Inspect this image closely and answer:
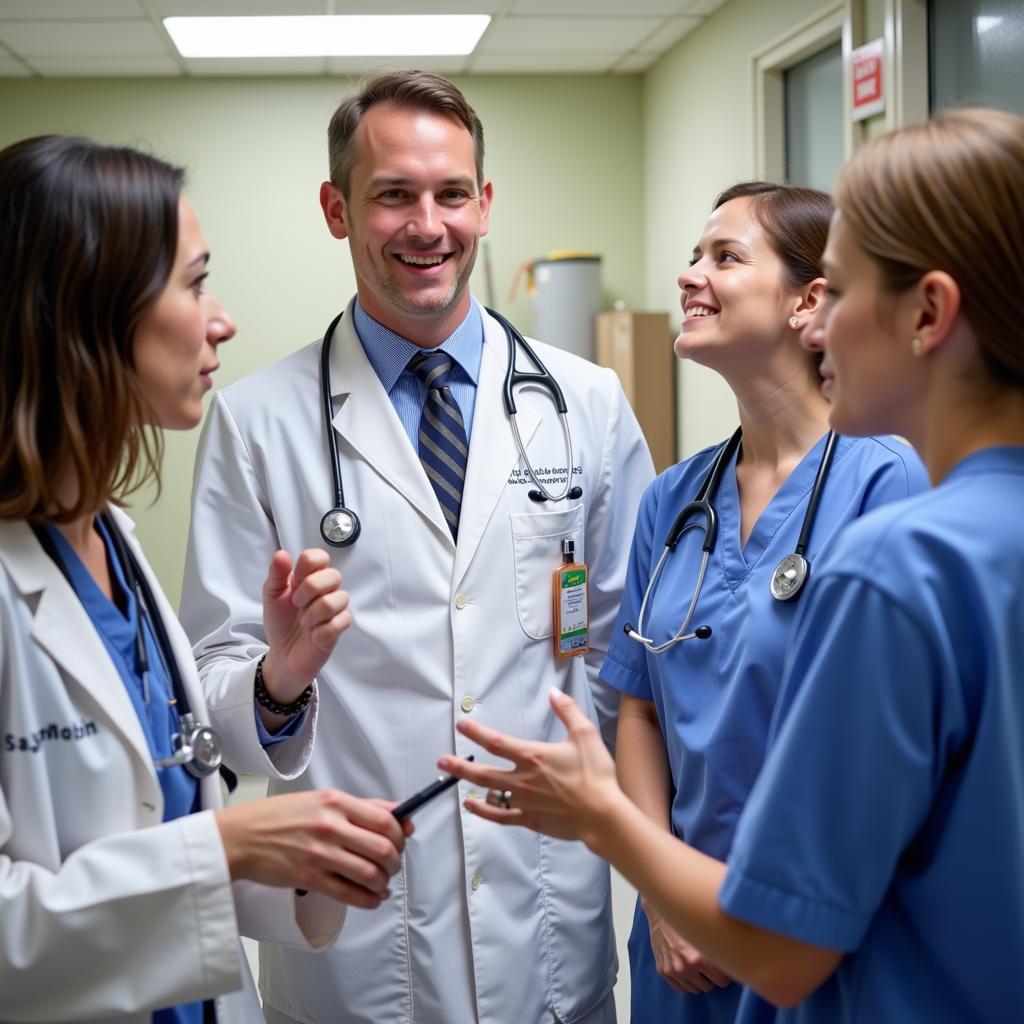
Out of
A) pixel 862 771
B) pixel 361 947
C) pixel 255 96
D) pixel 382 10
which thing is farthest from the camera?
pixel 255 96

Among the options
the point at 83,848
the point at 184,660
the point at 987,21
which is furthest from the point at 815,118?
the point at 83,848

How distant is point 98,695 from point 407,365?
863 millimetres

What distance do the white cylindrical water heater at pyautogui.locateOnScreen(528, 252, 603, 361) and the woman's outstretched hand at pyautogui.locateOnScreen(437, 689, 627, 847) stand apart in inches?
162

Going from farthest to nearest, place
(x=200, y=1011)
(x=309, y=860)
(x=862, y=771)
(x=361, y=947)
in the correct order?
1. (x=361, y=947)
2. (x=200, y=1011)
3. (x=309, y=860)
4. (x=862, y=771)

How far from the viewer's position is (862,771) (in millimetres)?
832

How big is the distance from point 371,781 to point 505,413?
0.58 metres

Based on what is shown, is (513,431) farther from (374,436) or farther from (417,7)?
(417,7)

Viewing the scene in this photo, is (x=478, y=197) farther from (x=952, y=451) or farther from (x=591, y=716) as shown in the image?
(x=952, y=451)

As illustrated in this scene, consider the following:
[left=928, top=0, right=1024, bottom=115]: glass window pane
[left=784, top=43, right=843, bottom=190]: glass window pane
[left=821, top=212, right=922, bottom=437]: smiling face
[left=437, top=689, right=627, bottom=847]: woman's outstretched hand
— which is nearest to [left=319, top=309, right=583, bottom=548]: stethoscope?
[left=437, top=689, right=627, bottom=847]: woman's outstretched hand

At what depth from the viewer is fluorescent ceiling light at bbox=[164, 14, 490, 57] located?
4250 mm

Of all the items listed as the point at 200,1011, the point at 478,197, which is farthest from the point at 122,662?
the point at 478,197

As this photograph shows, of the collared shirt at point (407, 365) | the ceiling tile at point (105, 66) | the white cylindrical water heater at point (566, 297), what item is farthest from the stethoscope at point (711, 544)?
the ceiling tile at point (105, 66)

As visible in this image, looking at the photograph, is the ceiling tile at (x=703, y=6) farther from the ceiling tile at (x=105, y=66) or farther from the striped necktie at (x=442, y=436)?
the striped necktie at (x=442, y=436)

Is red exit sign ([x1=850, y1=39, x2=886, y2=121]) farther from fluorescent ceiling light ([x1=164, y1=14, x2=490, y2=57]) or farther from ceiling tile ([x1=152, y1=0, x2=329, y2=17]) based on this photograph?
ceiling tile ([x1=152, y1=0, x2=329, y2=17])
